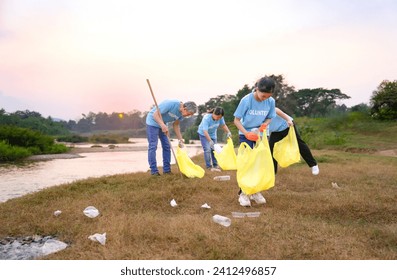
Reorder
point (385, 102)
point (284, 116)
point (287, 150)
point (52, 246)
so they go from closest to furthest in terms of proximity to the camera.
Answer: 1. point (52, 246)
2. point (284, 116)
3. point (287, 150)
4. point (385, 102)

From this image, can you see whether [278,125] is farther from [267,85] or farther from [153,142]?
[153,142]

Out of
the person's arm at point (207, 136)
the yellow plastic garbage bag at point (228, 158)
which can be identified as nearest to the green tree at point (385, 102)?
the person's arm at point (207, 136)

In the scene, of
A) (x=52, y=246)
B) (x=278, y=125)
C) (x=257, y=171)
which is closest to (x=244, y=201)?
(x=257, y=171)

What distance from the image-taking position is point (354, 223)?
334cm

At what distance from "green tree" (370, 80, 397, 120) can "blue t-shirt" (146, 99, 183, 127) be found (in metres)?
17.2

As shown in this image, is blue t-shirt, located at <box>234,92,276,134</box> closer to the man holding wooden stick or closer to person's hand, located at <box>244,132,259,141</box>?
person's hand, located at <box>244,132,259,141</box>

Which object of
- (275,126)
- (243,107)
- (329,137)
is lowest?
(329,137)

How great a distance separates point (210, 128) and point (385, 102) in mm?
16302

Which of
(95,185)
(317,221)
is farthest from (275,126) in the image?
(95,185)

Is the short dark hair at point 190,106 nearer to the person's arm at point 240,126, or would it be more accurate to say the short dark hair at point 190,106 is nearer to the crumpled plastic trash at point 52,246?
the person's arm at point 240,126

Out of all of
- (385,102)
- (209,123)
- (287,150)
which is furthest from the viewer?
(385,102)

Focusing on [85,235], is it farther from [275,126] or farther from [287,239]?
[275,126]

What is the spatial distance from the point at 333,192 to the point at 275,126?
1.27 metres

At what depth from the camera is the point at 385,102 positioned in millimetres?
19453
